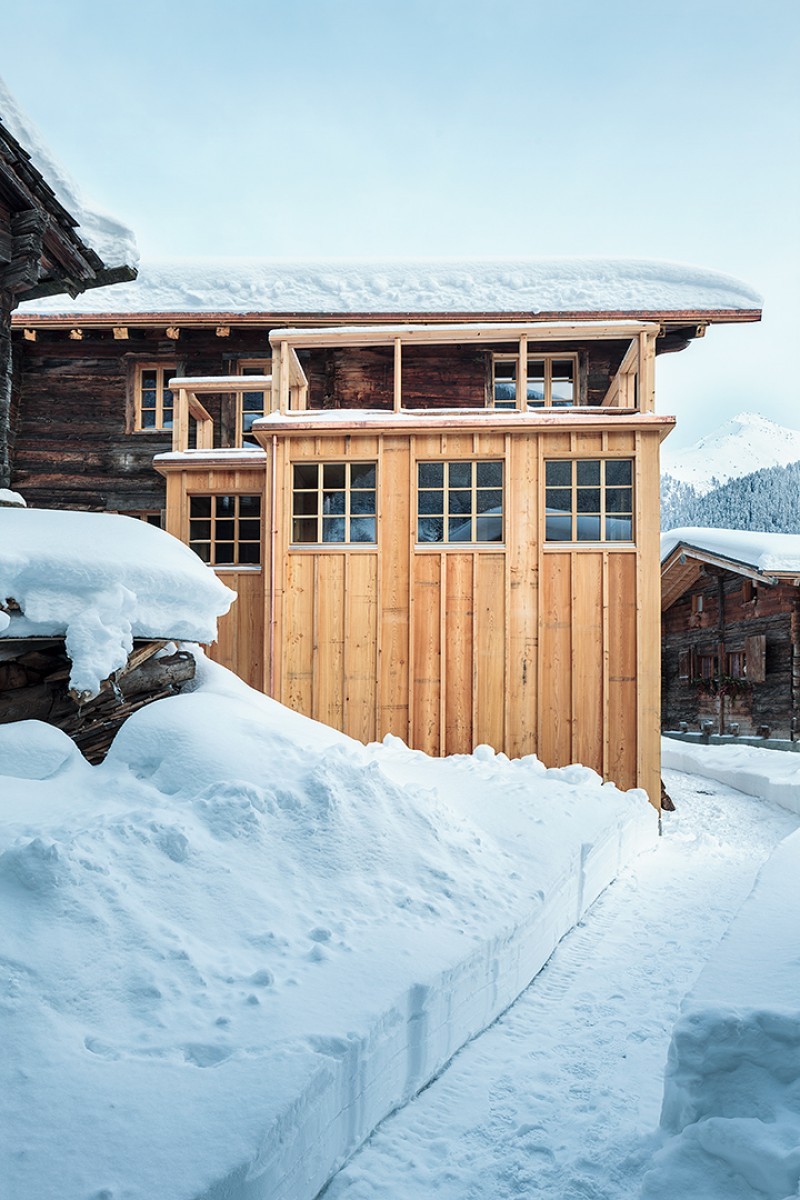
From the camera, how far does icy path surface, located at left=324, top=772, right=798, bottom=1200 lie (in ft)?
9.95

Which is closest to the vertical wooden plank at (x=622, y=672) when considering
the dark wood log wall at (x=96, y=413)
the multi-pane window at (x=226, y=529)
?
the multi-pane window at (x=226, y=529)

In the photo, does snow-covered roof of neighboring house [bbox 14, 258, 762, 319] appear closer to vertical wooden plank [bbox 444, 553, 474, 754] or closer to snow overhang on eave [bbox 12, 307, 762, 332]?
snow overhang on eave [bbox 12, 307, 762, 332]

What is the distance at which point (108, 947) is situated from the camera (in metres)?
3.46

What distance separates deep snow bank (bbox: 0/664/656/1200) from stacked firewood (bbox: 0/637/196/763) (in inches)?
29.3

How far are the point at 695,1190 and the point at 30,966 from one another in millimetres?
2481

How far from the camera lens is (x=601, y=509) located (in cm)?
1044

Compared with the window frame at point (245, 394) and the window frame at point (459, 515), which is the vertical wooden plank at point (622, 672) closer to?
the window frame at point (459, 515)

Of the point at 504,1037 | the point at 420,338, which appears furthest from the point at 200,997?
the point at 420,338

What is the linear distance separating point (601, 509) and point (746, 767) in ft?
25.7

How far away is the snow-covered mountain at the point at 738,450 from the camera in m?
116

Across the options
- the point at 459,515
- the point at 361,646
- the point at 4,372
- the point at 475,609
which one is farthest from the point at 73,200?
the point at 475,609

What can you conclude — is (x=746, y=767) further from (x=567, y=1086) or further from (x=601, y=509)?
(x=567, y=1086)

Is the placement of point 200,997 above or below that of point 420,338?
below

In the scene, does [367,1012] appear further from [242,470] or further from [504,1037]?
[242,470]
